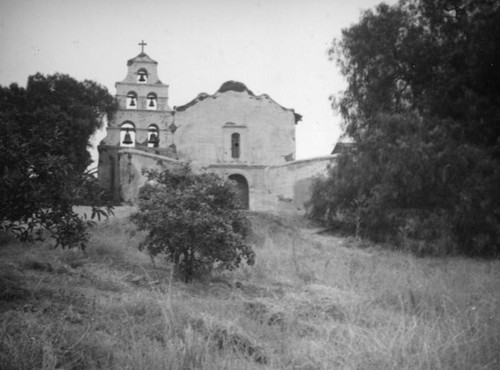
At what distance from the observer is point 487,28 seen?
11.9 m

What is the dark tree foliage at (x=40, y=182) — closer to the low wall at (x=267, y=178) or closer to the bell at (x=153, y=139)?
the low wall at (x=267, y=178)

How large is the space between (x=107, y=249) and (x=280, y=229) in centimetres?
730

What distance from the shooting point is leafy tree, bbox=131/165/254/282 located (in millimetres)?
6594

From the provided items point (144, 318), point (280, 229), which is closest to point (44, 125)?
point (144, 318)

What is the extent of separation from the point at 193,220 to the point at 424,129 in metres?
9.28

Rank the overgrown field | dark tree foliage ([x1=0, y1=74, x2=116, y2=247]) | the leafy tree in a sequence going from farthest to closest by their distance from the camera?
1. the leafy tree
2. dark tree foliage ([x1=0, y1=74, x2=116, y2=247])
3. the overgrown field

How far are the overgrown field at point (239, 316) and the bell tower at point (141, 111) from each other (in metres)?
20.8

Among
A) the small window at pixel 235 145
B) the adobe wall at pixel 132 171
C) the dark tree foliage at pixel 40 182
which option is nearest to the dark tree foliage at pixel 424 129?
the adobe wall at pixel 132 171

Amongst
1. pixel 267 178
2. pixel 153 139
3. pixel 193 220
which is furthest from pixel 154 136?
pixel 193 220

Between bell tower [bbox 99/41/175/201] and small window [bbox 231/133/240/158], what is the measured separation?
191 inches

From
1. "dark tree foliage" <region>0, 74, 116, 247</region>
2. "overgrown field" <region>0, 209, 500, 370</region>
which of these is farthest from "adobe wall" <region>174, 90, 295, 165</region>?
"dark tree foliage" <region>0, 74, 116, 247</region>

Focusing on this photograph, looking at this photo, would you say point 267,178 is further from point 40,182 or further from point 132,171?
point 40,182

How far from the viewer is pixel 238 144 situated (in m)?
24.5

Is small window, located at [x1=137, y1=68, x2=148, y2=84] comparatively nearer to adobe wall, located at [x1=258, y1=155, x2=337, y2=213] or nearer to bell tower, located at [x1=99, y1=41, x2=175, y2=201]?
bell tower, located at [x1=99, y1=41, x2=175, y2=201]
